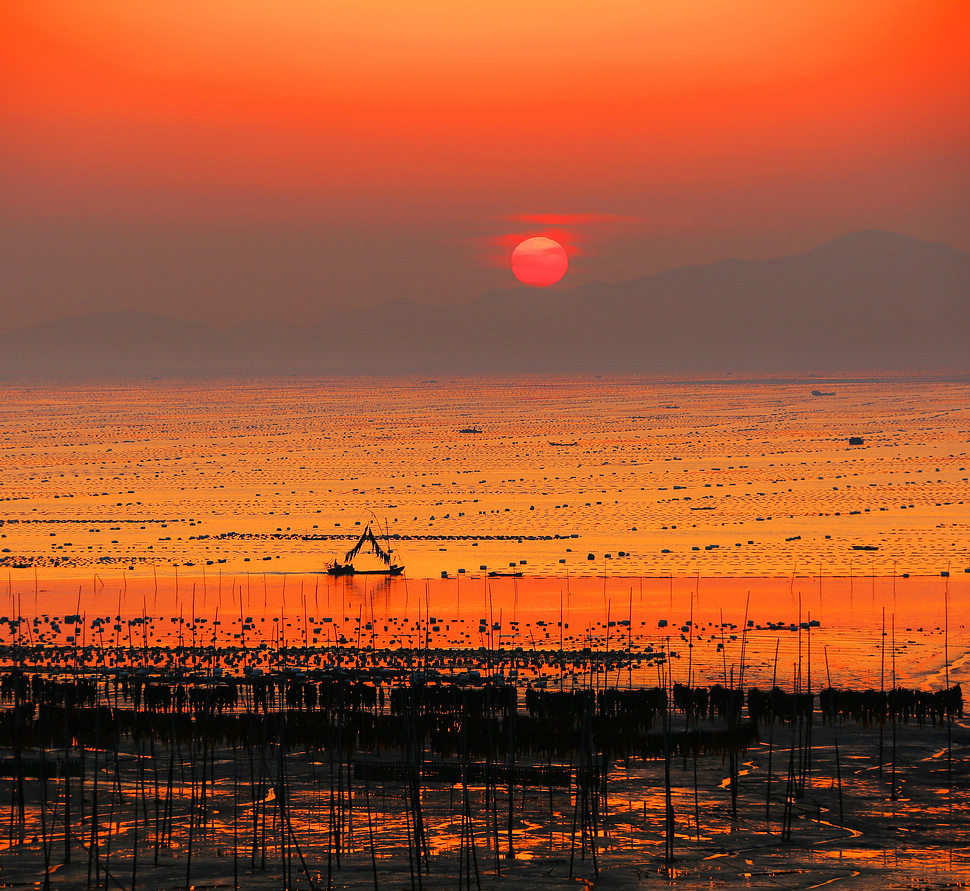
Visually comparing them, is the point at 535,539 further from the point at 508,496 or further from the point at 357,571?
the point at 508,496

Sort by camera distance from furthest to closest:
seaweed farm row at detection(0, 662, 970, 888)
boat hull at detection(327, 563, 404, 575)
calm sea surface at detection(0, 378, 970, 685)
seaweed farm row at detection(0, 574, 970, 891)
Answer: boat hull at detection(327, 563, 404, 575)
calm sea surface at detection(0, 378, 970, 685)
seaweed farm row at detection(0, 574, 970, 891)
seaweed farm row at detection(0, 662, 970, 888)

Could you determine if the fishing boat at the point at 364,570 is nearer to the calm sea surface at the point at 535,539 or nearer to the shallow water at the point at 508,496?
the calm sea surface at the point at 535,539

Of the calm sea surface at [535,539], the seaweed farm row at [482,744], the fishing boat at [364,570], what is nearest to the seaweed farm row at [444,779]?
the seaweed farm row at [482,744]

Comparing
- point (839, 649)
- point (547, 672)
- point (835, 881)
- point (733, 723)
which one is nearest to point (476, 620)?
point (547, 672)

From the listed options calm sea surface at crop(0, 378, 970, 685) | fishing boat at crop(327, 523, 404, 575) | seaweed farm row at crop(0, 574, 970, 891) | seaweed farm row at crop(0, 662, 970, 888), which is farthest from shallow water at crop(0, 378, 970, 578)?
seaweed farm row at crop(0, 662, 970, 888)

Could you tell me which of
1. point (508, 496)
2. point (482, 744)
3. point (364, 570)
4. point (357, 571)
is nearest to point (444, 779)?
point (482, 744)

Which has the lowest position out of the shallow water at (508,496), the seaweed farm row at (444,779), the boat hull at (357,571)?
the seaweed farm row at (444,779)

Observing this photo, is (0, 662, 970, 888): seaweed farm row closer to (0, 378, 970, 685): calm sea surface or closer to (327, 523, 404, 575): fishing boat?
(0, 378, 970, 685): calm sea surface

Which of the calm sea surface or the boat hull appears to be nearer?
the calm sea surface

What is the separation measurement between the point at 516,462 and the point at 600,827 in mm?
87464

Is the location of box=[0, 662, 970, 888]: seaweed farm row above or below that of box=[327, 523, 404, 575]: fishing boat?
below

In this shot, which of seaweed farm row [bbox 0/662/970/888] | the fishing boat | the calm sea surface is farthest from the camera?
the fishing boat

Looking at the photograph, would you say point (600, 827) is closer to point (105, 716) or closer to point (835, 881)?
point (835, 881)

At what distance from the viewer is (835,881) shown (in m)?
24.8
